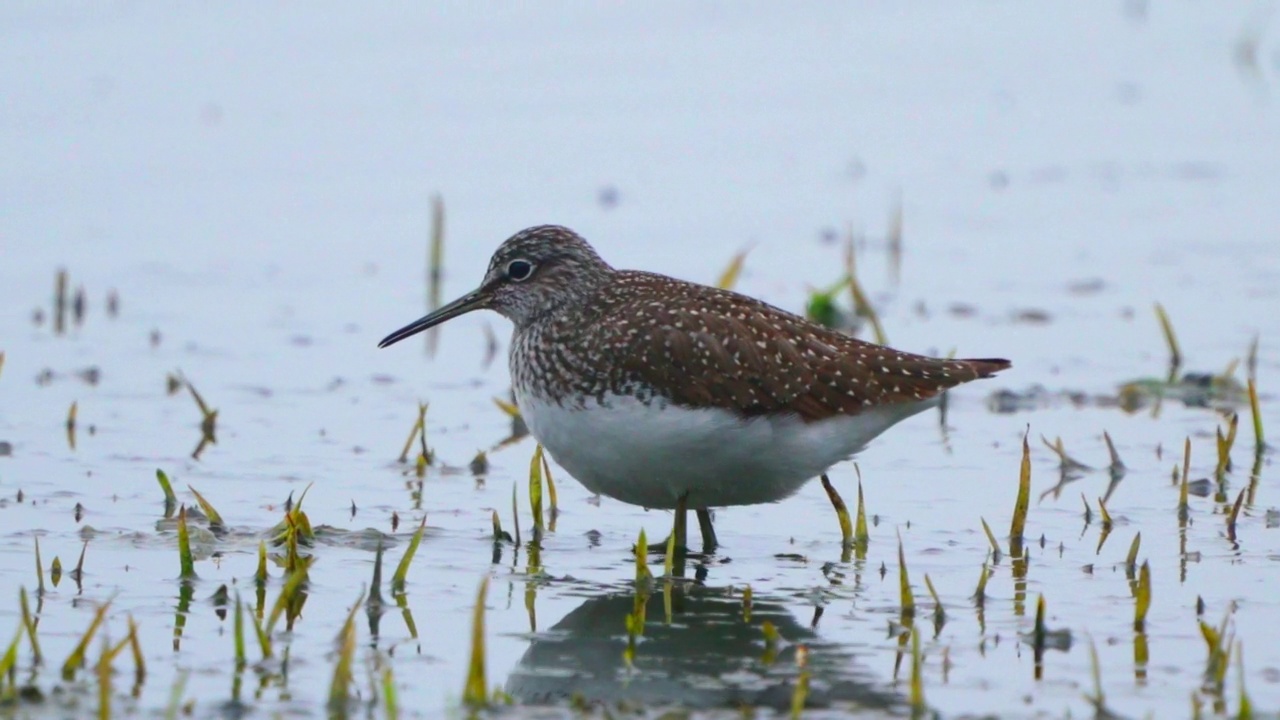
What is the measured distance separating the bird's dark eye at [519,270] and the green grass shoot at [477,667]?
3.26 metres

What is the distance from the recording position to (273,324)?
13.1m

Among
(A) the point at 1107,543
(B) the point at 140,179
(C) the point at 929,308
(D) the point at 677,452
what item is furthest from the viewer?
(B) the point at 140,179

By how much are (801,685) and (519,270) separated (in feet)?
12.0

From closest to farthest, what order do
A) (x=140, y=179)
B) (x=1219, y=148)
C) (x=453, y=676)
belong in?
(x=453, y=676) < (x=140, y=179) < (x=1219, y=148)

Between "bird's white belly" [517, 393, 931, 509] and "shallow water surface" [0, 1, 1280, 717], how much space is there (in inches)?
14.2

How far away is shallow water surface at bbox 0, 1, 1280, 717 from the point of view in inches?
287

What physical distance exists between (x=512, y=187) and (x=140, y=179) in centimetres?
285

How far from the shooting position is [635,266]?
14.0 meters

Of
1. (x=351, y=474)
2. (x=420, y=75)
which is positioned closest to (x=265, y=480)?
(x=351, y=474)

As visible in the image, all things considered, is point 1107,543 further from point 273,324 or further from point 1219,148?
point 1219,148

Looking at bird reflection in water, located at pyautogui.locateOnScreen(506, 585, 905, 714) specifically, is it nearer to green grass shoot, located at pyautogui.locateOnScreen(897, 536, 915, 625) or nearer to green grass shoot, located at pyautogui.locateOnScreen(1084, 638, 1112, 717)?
green grass shoot, located at pyautogui.locateOnScreen(897, 536, 915, 625)

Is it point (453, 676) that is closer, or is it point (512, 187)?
point (453, 676)

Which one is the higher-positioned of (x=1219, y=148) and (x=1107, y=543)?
(x=1219, y=148)

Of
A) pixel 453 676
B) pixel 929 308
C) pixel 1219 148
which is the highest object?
pixel 1219 148
